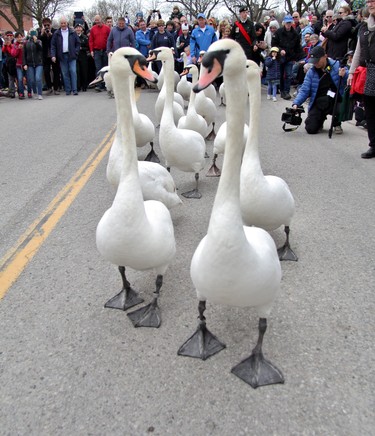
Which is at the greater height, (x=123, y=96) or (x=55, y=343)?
(x=123, y=96)

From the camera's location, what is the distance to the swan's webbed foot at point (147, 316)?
9.90 feet

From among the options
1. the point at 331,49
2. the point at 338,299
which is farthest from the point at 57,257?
the point at 331,49

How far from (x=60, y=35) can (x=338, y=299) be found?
14.3 meters

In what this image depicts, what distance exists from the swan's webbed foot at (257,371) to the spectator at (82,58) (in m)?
15.9

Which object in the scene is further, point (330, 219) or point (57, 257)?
point (330, 219)

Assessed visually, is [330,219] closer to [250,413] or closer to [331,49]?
[250,413]

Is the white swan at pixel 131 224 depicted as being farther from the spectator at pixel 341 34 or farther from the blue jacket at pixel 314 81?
the spectator at pixel 341 34

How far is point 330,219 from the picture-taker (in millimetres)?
4777

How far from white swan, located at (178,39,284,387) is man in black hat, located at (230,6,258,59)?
1101cm

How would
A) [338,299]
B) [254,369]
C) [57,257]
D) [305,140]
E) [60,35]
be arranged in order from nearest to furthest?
1. [254,369]
2. [338,299]
3. [57,257]
4. [305,140]
5. [60,35]

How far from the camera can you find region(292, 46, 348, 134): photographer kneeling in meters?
8.41

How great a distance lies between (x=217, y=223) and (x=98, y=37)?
15.2m

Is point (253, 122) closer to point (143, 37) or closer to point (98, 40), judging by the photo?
point (143, 37)

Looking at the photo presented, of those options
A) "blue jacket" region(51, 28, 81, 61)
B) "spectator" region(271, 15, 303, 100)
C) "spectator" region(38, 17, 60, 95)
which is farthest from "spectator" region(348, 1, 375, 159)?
"spectator" region(38, 17, 60, 95)
